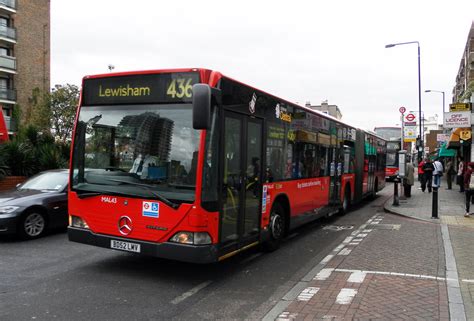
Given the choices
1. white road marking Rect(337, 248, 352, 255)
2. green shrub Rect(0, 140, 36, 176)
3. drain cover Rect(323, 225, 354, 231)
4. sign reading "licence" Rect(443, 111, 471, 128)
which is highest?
sign reading "licence" Rect(443, 111, 471, 128)

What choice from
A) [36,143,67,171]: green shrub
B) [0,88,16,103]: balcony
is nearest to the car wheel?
[36,143,67,171]: green shrub

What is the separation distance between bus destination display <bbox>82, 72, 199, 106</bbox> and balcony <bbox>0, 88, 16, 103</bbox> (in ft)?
125

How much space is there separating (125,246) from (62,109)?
2912 centimetres

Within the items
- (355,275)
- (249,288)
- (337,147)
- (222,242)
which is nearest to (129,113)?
(222,242)

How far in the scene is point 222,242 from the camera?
231 inches

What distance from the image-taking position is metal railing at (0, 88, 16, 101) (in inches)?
1541

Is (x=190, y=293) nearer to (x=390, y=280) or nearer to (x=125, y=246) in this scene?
(x=125, y=246)

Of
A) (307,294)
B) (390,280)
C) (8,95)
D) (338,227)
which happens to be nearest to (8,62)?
(8,95)

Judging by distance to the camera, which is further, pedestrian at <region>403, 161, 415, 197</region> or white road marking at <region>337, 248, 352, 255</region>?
pedestrian at <region>403, 161, 415, 197</region>

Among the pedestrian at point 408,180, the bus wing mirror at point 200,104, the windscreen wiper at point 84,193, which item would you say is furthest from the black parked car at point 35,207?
the pedestrian at point 408,180

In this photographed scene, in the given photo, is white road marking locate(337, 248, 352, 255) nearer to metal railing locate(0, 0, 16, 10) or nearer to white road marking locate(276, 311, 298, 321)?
white road marking locate(276, 311, 298, 321)

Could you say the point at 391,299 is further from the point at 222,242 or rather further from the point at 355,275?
the point at 222,242

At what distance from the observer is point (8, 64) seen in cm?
3966

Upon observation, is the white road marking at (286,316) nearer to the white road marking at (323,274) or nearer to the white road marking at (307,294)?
the white road marking at (307,294)
